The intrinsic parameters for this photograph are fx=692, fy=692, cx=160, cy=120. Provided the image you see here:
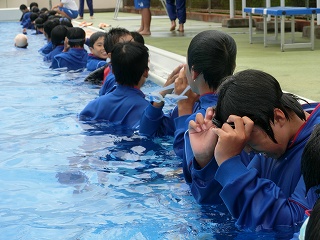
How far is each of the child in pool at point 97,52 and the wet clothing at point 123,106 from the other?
2766mm

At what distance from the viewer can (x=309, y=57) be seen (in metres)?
8.55

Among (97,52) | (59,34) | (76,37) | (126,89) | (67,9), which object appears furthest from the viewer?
(67,9)

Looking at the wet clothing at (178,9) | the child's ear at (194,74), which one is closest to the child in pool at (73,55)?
the wet clothing at (178,9)

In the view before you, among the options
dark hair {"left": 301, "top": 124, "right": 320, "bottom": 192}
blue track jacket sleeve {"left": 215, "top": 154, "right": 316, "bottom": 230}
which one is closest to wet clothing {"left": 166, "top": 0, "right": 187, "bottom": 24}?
blue track jacket sleeve {"left": 215, "top": 154, "right": 316, "bottom": 230}

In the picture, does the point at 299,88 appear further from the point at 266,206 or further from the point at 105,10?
the point at 105,10

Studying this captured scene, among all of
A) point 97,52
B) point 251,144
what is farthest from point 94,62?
point 251,144

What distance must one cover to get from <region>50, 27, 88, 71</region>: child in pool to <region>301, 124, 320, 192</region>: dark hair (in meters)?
8.00

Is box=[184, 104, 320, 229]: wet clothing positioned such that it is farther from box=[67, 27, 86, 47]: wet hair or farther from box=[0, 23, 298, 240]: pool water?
box=[67, 27, 86, 47]: wet hair

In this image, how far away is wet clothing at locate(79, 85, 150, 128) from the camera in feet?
17.2

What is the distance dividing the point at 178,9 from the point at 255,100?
10.8m

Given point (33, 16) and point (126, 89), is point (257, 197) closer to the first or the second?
point (126, 89)

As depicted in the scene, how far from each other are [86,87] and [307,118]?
579 centimetres

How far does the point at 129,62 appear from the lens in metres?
5.10

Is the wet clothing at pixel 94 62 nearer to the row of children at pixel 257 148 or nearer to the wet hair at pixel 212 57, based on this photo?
the wet hair at pixel 212 57
